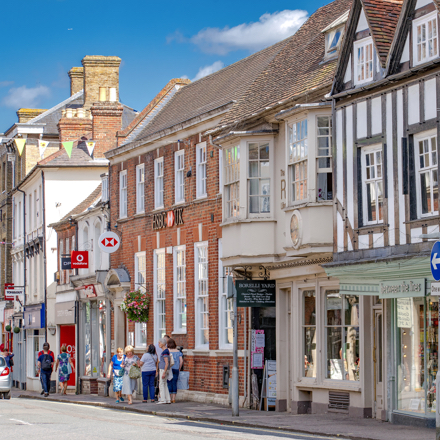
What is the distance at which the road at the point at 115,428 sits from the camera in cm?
1590

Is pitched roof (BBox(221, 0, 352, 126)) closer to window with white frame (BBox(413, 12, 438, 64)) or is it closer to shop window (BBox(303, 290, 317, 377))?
window with white frame (BBox(413, 12, 438, 64))

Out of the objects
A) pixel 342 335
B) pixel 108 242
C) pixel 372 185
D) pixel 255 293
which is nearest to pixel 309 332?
pixel 342 335

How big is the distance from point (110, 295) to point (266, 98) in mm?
12733

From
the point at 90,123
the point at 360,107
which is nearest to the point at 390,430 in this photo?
the point at 360,107

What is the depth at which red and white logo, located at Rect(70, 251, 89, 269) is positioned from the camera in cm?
3666

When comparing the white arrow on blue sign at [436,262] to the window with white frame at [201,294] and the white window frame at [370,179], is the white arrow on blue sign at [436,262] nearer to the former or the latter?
the white window frame at [370,179]

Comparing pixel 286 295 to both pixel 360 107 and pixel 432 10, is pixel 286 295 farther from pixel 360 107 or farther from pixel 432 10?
pixel 432 10

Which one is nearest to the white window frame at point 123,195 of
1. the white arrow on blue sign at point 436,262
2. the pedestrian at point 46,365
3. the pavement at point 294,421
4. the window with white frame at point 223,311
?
the pedestrian at point 46,365

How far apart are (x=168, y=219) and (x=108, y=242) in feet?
13.4

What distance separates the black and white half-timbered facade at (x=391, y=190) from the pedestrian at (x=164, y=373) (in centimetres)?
714

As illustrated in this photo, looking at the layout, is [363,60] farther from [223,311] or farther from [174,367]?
[174,367]

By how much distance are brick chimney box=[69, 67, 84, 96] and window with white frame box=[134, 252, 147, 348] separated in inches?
984

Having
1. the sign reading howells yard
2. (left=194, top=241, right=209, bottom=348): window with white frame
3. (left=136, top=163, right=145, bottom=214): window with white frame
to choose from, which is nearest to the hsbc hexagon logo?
(left=136, top=163, right=145, bottom=214): window with white frame

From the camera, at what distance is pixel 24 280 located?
162ft
